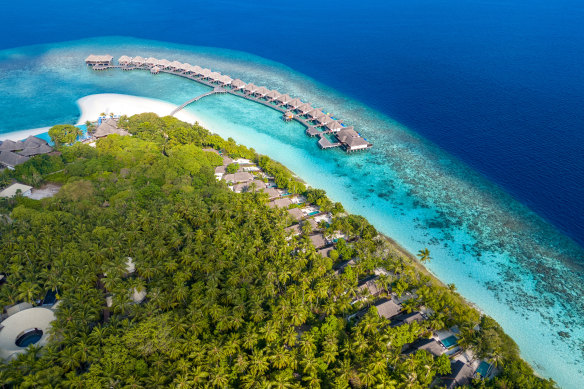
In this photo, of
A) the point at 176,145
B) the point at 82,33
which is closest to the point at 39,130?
the point at 176,145

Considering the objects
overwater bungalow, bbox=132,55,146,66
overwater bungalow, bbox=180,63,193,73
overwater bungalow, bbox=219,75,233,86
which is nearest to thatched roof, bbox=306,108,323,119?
overwater bungalow, bbox=219,75,233,86

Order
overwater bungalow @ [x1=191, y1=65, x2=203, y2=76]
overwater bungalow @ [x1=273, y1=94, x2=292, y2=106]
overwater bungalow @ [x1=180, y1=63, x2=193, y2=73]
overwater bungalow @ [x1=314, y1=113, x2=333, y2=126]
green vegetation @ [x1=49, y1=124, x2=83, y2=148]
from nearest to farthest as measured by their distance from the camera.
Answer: green vegetation @ [x1=49, y1=124, x2=83, y2=148], overwater bungalow @ [x1=314, y1=113, x2=333, y2=126], overwater bungalow @ [x1=273, y1=94, x2=292, y2=106], overwater bungalow @ [x1=191, y1=65, x2=203, y2=76], overwater bungalow @ [x1=180, y1=63, x2=193, y2=73]

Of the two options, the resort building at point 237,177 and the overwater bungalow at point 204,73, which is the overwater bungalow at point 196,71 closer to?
the overwater bungalow at point 204,73

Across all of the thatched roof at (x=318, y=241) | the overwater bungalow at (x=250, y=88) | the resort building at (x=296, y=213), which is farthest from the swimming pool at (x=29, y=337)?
the overwater bungalow at (x=250, y=88)

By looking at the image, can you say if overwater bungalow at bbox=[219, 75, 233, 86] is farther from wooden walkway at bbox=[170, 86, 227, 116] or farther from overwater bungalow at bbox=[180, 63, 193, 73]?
overwater bungalow at bbox=[180, 63, 193, 73]

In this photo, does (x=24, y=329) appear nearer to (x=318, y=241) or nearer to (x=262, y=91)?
(x=318, y=241)
